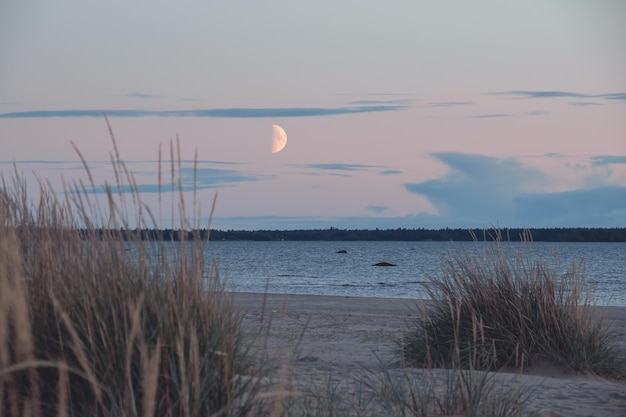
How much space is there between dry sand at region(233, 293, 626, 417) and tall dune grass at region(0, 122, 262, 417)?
0.37m

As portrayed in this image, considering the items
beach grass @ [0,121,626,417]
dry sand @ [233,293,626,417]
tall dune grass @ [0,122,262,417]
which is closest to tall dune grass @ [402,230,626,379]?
dry sand @ [233,293,626,417]

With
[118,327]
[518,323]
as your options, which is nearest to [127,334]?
[118,327]

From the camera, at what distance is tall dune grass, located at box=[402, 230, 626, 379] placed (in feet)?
30.1

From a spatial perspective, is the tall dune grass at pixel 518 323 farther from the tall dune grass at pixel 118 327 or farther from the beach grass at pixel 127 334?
the tall dune grass at pixel 118 327

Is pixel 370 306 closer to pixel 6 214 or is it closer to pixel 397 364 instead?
pixel 397 364

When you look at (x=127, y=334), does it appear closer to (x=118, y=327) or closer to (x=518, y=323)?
(x=118, y=327)

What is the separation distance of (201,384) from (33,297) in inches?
48.4

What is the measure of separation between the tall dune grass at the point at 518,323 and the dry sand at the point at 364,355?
10.1 inches

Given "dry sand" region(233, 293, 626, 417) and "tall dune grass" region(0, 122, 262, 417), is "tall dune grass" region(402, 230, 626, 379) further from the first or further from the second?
"tall dune grass" region(0, 122, 262, 417)

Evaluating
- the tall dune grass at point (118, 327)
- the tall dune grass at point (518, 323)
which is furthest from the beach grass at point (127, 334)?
the tall dune grass at point (518, 323)

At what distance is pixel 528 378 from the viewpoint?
8227 millimetres

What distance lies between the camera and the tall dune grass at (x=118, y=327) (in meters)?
4.24

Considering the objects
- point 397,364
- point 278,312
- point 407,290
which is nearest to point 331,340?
point 397,364

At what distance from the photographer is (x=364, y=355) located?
11109mm
